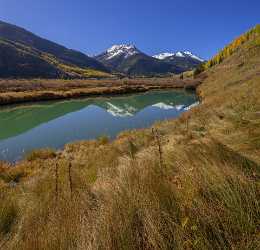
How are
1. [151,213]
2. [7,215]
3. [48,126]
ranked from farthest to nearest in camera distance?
[48,126] < [7,215] < [151,213]

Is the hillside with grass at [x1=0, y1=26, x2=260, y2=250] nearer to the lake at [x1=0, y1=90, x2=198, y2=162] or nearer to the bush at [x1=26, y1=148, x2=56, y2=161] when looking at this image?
the bush at [x1=26, y1=148, x2=56, y2=161]

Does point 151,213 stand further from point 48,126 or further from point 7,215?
point 48,126

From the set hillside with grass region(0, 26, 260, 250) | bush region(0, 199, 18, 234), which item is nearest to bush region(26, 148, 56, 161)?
hillside with grass region(0, 26, 260, 250)

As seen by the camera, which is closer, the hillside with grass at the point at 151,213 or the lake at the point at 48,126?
the hillside with grass at the point at 151,213

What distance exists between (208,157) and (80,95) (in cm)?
4179

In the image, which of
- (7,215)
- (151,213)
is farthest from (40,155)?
(151,213)

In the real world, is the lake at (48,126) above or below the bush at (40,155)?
below

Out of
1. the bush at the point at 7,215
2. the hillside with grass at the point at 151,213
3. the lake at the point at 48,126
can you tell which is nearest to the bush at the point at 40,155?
the lake at the point at 48,126

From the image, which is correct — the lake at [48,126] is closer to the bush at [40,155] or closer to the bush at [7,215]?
the bush at [40,155]

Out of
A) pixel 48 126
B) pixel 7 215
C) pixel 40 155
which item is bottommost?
pixel 48 126

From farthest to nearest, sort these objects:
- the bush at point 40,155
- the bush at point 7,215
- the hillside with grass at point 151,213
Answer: the bush at point 40,155 < the bush at point 7,215 < the hillside with grass at point 151,213

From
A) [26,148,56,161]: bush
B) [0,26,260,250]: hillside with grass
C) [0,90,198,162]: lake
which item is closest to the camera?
[0,26,260,250]: hillside with grass

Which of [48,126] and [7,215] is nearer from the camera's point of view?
[7,215]

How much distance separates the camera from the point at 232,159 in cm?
401
